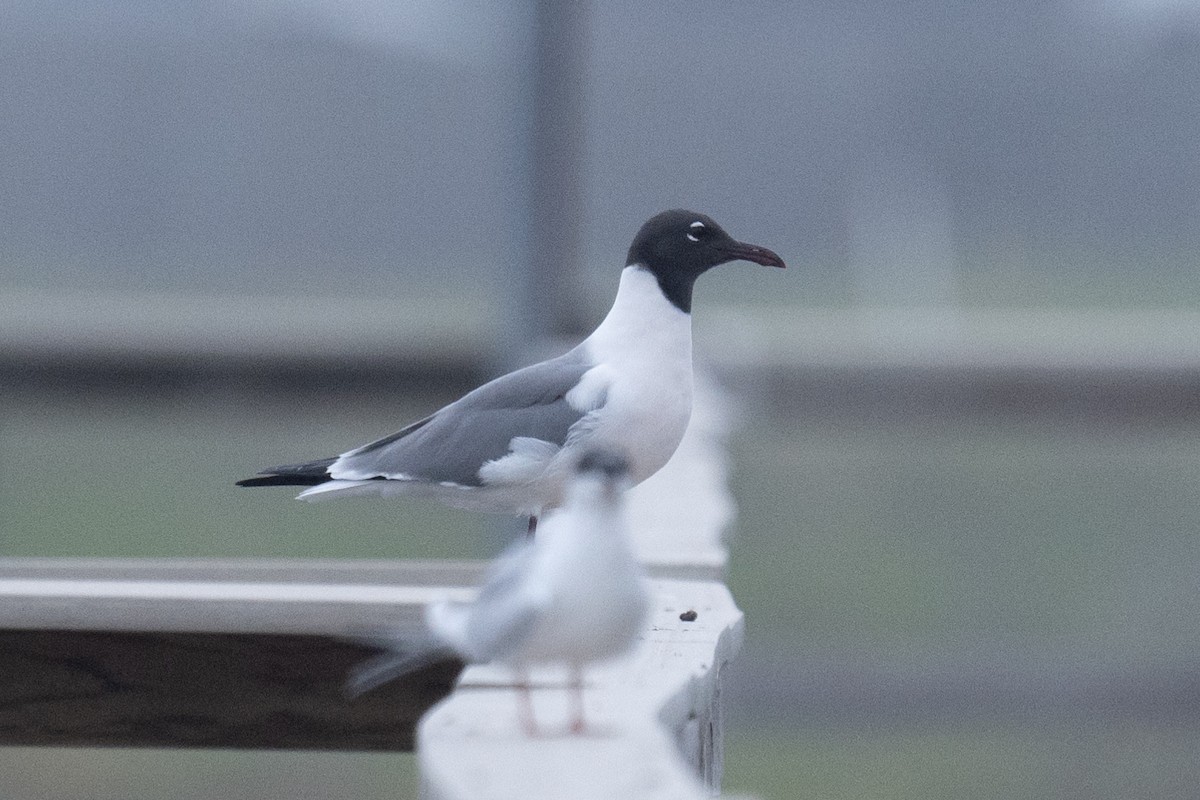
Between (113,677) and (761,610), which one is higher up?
(113,677)

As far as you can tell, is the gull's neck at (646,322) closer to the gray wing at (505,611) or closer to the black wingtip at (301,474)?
the black wingtip at (301,474)

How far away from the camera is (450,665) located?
1485 millimetres

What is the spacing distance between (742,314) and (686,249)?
3.56 m

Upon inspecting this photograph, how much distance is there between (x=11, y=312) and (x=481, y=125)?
2.05 metres

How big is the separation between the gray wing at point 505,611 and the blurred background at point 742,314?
2.88 metres

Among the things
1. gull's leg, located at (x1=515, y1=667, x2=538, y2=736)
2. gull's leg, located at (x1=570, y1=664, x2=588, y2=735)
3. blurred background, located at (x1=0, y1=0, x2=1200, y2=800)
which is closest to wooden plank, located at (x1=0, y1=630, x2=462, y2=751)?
gull's leg, located at (x1=515, y1=667, x2=538, y2=736)

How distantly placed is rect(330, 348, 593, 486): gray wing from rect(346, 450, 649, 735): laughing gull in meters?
0.69

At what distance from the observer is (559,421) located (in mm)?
1668

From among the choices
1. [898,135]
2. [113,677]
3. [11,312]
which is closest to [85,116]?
[11,312]

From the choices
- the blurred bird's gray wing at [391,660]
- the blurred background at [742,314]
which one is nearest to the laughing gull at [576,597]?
the blurred bird's gray wing at [391,660]

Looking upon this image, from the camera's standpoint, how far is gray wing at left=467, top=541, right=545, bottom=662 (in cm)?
92

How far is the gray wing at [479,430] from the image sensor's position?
166cm

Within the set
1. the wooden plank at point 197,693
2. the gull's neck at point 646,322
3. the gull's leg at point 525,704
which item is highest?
the gull's neck at point 646,322

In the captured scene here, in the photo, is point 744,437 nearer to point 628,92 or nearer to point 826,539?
point 628,92
